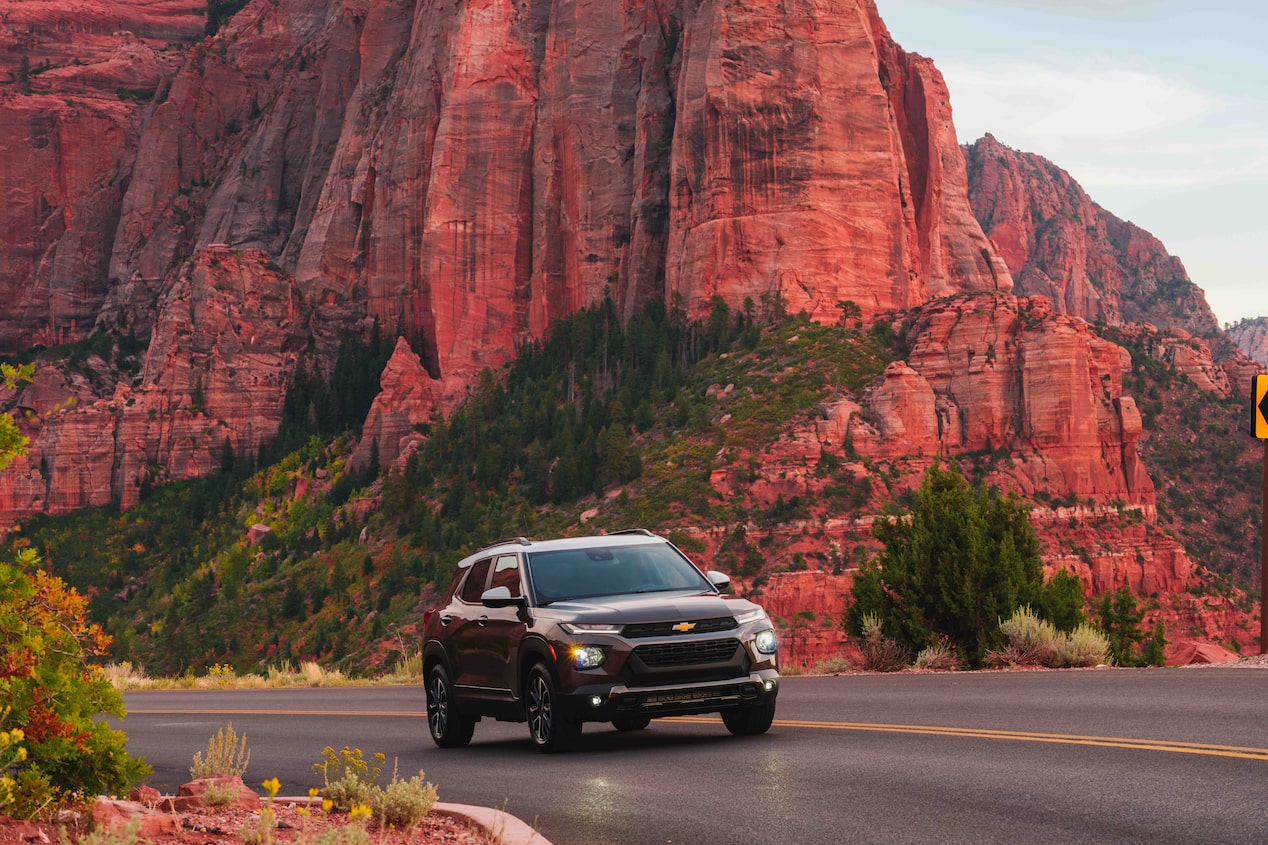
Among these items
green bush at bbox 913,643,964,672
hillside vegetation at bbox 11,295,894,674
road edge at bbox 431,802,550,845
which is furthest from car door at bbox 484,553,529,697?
hillside vegetation at bbox 11,295,894,674

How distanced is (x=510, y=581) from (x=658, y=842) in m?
5.58

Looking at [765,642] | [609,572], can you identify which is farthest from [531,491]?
[765,642]

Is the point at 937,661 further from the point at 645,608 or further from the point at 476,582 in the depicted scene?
the point at 645,608

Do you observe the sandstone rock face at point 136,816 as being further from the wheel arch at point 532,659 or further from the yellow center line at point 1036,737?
the yellow center line at point 1036,737

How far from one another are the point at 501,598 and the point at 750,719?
2.54 meters

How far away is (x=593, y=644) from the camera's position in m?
12.5

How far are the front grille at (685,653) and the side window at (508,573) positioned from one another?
1774 mm

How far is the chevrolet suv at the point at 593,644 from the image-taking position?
12.4 meters

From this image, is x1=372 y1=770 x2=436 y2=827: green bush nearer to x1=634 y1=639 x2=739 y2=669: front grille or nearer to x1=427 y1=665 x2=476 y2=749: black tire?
x1=634 y1=639 x2=739 y2=669: front grille

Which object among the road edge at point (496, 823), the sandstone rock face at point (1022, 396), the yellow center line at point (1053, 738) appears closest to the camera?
the road edge at point (496, 823)

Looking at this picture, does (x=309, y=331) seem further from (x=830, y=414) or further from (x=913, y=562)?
(x=913, y=562)

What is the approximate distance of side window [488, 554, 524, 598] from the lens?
45.8ft

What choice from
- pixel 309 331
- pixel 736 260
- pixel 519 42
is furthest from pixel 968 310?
pixel 309 331

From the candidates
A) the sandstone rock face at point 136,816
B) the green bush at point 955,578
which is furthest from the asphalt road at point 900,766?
the green bush at point 955,578
